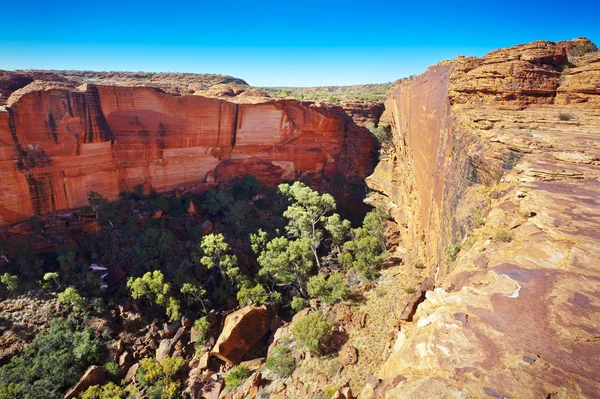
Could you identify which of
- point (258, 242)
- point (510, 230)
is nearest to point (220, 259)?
point (258, 242)

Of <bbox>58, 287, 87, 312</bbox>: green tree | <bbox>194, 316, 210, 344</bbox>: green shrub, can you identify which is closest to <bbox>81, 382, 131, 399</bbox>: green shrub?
<bbox>194, 316, 210, 344</bbox>: green shrub

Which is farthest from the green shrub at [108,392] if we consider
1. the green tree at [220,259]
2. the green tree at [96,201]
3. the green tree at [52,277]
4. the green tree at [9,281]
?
the green tree at [96,201]

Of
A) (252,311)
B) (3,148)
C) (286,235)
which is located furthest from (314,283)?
(3,148)

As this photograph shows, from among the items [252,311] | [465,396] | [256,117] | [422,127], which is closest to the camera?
[465,396]

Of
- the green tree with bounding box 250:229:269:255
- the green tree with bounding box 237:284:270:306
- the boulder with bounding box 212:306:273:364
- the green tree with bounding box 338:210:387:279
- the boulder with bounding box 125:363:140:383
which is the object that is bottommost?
the boulder with bounding box 125:363:140:383

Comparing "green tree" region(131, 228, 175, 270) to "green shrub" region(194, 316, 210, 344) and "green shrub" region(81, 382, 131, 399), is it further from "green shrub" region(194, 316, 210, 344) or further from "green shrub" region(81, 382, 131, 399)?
"green shrub" region(81, 382, 131, 399)

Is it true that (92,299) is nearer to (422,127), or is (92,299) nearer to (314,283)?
(314,283)

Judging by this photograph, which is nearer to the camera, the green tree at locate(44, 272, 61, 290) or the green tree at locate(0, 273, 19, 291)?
the green tree at locate(0, 273, 19, 291)
